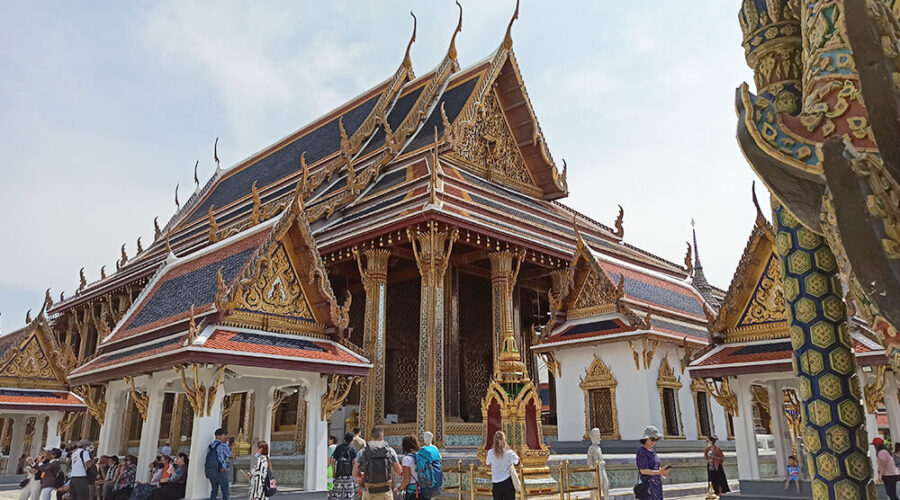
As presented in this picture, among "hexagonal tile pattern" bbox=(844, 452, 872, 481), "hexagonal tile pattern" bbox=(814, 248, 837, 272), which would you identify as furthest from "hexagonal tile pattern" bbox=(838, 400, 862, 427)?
"hexagonal tile pattern" bbox=(814, 248, 837, 272)

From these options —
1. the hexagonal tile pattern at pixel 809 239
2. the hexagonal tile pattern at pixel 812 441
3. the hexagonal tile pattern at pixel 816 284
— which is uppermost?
the hexagonal tile pattern at pixel 809 239

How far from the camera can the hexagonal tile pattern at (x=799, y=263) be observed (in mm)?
2514

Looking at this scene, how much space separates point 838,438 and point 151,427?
7.65 m

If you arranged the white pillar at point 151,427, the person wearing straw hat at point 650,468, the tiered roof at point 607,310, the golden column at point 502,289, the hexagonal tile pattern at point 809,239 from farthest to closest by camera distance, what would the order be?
the golden column at point 502,289, the tiered roof at point 607,310, the white pillar at point 151,427, the person wearing straw hat at point 650,468, the hexagonal tile pattern at point 809,239

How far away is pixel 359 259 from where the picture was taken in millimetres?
13148

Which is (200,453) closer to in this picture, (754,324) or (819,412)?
(819,412)

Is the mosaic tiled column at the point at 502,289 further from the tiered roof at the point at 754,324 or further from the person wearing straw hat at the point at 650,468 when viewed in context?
the person wearing straw hat at the point at 650,468

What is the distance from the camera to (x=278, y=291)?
25.8ft

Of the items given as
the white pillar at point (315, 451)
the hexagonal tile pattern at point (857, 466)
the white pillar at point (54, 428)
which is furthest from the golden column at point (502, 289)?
the hexagonal tile pattern at point (857, 466)

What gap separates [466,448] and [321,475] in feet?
14.1

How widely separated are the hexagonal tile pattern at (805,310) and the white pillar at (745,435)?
6.59 metres

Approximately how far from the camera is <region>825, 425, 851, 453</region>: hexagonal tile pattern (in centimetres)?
234

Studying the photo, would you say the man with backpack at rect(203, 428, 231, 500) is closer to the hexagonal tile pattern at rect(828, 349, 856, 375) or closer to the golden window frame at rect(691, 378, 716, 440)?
the hexagonal tile pattern at rect(828, 349, 856, 375)

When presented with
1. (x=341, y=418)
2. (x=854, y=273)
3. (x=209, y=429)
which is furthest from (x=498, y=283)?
(x=854, y=273)
